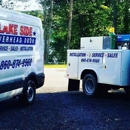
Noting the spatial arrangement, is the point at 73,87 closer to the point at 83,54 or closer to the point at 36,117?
the point at 83,54

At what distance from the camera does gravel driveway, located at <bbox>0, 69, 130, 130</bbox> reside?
711 centimetres

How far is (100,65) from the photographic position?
11.1 meters

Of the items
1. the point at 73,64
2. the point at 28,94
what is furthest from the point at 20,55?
the point at 73,64

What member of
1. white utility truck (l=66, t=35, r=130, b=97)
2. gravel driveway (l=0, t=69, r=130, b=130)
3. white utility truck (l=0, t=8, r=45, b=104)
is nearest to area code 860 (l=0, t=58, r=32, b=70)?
white utility truck (l=0, t=8, r=45, b=104)

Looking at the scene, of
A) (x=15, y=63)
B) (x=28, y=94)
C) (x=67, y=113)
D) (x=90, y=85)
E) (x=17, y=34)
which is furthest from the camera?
(x=90, y=85)

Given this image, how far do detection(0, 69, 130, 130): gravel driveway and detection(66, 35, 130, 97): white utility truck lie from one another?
19.8 inches

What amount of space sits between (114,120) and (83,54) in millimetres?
4352

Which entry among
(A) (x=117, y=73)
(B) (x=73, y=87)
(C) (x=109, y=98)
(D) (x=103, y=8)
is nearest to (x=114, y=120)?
(A) (x=117, y=73)

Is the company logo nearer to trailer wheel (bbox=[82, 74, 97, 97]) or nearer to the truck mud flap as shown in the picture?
trailer wheel (bbox=[82, 74, 97, 97])

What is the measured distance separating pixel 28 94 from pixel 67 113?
155cm

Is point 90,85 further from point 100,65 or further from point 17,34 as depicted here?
point 17,34

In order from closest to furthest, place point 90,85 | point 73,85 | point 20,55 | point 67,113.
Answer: point 67,113 → point 20,55 → point 90,85 → point 73,85

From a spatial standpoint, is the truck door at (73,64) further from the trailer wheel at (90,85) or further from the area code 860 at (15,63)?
the area code 860 at (15,63)

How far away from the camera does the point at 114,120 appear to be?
772 centimetres
